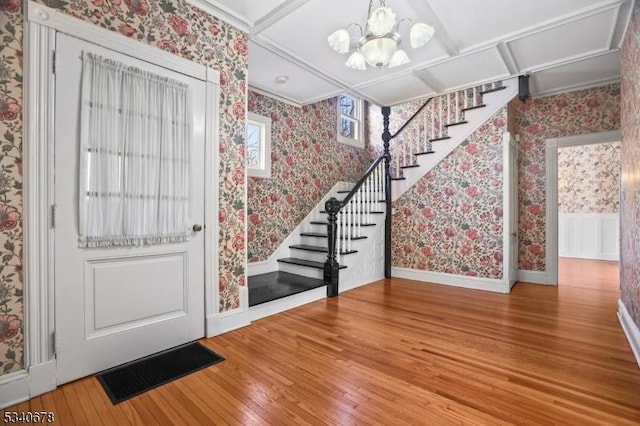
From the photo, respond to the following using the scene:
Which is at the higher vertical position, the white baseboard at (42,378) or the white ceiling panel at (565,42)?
the white ceiling panel at (565,42)

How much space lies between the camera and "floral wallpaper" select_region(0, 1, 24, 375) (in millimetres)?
1626

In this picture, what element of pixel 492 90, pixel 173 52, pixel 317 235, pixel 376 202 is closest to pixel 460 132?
pixel 492 90

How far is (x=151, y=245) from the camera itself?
86.2 inches

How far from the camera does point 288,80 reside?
373 cm

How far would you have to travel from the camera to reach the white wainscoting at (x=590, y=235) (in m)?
6.29

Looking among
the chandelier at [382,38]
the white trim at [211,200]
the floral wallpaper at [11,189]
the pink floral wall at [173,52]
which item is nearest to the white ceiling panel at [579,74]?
the chandelier at [382,38]

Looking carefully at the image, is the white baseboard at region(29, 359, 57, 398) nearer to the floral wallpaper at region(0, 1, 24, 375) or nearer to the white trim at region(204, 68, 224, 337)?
the floral wallpaper at region(0, 1, 24, 375)

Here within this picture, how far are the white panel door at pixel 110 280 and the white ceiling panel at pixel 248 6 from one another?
67 cm

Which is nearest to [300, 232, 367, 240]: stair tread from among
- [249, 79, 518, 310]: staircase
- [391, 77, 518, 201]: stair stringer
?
[249, 79, 518, 310]: staircase

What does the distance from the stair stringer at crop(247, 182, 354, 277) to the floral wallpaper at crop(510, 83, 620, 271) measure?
2.93 meters

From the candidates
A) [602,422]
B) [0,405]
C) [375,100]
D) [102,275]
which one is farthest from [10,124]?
[375,100]

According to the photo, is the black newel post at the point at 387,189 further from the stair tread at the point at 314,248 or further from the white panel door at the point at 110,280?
the white panel door at the point at 110,280

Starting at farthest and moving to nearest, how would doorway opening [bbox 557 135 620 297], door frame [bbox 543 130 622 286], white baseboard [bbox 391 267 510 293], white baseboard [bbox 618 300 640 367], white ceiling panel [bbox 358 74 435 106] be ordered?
doorway opening [bbox 557 135 620 297]
door frame [bbox 543 130 622 286]
white baseboard [bbox 391 267 510 293]
white ceiling panel [bbox 358 74 435 106]
white baseboard [bbox 618 300 640 367]

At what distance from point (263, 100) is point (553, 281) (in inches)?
194
